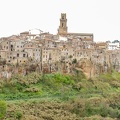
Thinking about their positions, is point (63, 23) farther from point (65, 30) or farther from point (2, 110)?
point (2, 110)

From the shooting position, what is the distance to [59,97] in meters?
49.8

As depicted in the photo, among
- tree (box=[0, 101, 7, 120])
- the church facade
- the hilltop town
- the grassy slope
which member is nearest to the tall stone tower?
the church facade

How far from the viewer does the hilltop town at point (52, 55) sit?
5391cm

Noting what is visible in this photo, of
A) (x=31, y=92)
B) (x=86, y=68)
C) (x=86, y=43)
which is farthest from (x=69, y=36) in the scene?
(x=31, y=92)

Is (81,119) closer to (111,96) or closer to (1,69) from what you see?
(111,96)

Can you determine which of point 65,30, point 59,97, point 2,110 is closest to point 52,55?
point 59,97

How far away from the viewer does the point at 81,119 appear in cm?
4312

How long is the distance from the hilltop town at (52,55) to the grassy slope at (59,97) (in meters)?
1.44

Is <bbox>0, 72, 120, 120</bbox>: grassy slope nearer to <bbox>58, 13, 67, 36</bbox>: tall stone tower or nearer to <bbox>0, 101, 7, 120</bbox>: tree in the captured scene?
<bbox>0, 101, 7, 120</bbox>: tree

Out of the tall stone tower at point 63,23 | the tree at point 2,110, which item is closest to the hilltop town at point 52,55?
the tall stone tower at point 63,23

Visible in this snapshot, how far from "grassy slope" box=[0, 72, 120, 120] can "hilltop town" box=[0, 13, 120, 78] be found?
4.73 feet

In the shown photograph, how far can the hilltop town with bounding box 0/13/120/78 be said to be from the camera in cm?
5391

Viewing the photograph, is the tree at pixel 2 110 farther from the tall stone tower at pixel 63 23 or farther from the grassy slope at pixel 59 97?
the tall stone tower at pixel 63 23

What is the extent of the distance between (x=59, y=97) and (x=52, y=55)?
8.35m
